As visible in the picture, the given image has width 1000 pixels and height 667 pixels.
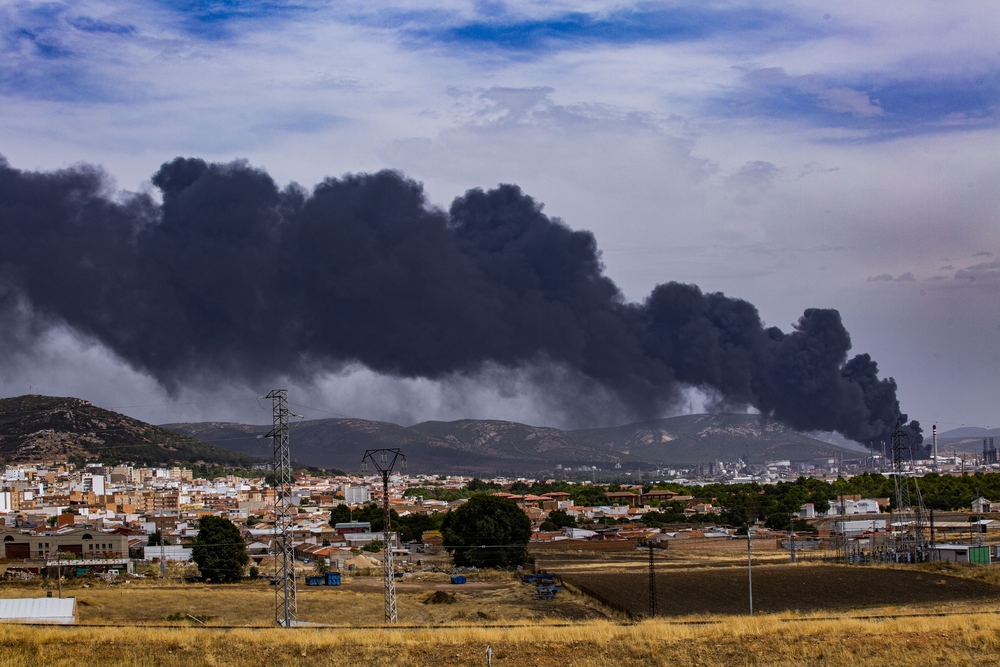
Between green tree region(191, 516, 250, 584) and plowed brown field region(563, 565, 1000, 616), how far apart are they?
12.6 m

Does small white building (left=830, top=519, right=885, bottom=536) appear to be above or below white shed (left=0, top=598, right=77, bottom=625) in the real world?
below

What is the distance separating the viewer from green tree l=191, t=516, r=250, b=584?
1533 inches

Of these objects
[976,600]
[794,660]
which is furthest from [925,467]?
[794,660]

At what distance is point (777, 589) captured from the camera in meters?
31.5

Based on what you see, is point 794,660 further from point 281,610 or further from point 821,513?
point 821,513

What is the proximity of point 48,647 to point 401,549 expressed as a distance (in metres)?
34.8

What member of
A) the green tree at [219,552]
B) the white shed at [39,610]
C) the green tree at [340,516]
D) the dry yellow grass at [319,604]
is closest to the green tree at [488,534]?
the dry yellow grass at [319,604]

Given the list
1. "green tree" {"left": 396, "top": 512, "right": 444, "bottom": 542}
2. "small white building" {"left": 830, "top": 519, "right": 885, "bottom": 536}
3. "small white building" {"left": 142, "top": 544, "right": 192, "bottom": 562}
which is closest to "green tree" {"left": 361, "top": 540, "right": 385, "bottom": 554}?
"green tree" {"left": 396, "top": 512, "right": 444, "bottom": 542}

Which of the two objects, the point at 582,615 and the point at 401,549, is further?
the point at 401,549

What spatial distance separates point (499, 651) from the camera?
16719 mm

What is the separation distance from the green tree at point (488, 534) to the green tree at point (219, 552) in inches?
341

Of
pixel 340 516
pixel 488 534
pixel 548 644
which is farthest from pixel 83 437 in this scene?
pixel 548 644

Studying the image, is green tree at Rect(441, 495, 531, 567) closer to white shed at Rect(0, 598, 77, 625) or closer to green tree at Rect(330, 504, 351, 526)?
white shed at Rect(0, 598, 77, 625)

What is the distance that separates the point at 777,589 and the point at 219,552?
20814 mm
